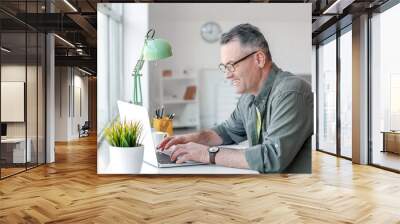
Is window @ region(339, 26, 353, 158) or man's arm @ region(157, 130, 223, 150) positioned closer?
man's arm @ region(157, 130, 223, 150)

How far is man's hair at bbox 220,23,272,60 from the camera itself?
4.89 metres

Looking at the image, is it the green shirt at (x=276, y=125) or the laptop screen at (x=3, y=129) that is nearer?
the green shirt at (x=276, y=125)

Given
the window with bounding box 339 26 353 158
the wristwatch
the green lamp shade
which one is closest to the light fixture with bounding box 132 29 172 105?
the green lamp shade

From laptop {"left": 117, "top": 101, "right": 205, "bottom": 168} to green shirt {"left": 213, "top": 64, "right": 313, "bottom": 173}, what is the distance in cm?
67

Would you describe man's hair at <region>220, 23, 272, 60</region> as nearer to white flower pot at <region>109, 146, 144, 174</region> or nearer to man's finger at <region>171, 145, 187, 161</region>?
man's finger at <region>171, 145, 187, 161</region>

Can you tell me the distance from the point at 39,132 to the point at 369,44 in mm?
5726

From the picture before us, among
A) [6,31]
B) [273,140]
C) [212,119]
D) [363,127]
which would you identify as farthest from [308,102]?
[6,31]

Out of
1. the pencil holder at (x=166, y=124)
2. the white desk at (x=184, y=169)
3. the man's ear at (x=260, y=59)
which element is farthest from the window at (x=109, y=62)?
the man's ear at (x=260, y=59)

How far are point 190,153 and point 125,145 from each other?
0.79 m

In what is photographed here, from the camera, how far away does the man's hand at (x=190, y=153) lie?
16.0 ft

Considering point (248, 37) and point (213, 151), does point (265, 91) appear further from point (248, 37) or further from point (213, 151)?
point (213, 151)

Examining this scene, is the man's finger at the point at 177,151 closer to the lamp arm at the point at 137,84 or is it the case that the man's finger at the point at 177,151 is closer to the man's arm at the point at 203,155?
the man's arm at the point at 203,155

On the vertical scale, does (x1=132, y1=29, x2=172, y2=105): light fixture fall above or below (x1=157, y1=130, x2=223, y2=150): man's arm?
above

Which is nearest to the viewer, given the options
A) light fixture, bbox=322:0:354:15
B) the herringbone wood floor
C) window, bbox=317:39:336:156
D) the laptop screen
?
the herringbone wood floor
